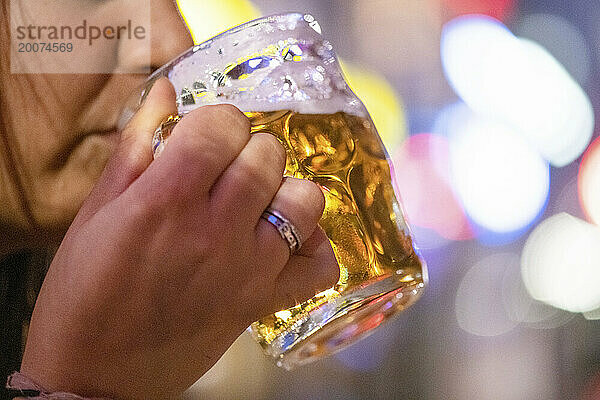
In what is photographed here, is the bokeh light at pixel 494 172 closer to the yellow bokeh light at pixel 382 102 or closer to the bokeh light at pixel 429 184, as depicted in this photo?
the bokeh light at pixel 429 184

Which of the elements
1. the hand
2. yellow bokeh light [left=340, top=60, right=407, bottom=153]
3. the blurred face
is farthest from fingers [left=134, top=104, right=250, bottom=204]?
yellow bokeh light [left=340, top=60, right=407, bottom=153]

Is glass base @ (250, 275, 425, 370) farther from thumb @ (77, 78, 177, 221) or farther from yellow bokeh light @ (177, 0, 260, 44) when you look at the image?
yellow bokeh light @ (177, 0, 260, 44)

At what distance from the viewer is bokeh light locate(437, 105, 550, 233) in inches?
130

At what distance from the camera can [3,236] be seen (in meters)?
0.86

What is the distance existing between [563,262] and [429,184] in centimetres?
77

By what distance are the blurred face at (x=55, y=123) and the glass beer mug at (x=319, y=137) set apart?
18 centimetres

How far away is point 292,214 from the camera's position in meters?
0.51

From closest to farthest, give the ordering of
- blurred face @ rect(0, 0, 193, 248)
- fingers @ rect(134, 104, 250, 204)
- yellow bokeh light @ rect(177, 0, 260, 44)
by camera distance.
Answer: fingers @ rect(134, 104, 250, 204), blurred face @ rect(0, 0, 193, 248), yellow bokeh light @ rect(177, 0, 260, 44)

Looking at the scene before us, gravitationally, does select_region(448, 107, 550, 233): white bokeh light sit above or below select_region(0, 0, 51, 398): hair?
below

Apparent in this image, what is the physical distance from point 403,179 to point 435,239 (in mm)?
303

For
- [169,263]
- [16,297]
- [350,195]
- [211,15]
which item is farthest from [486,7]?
[169,263]

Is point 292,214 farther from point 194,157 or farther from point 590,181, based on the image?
point 590,181

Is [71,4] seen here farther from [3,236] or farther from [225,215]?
[225,215]

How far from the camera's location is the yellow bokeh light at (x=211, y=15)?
103 inches
